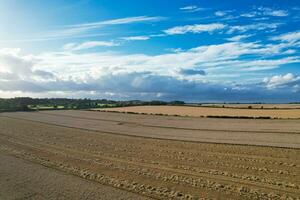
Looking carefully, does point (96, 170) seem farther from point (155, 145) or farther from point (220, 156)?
point (155, 145)

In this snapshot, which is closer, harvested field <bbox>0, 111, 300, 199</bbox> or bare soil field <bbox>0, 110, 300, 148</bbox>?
harvested field <bbox>0, 111, 300, 199</bbox>

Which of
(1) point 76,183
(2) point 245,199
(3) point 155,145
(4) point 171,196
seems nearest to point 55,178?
(1) point 76,183

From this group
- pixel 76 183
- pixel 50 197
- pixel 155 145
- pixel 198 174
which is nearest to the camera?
pixel 50 197

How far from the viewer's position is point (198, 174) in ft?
50.4

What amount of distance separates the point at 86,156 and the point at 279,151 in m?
11.8

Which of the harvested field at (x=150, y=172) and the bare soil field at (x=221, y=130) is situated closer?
the harvested field at (x=150, y=172)

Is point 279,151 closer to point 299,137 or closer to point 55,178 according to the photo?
point 299,137

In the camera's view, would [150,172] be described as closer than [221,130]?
Yes

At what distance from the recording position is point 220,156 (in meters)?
20.5

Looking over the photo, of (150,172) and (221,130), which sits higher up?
(221,130)

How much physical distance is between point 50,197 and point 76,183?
1.83 m

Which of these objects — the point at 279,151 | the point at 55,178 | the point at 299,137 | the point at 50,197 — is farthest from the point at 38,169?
the point at 299,137

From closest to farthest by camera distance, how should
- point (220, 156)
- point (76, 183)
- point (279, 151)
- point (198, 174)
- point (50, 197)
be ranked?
1. point (50, 197)
2. point (76, 183)
3. point (198, 174)
4. point (220, 156)
5. point (279, 151)

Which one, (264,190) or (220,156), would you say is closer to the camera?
(264,190)
